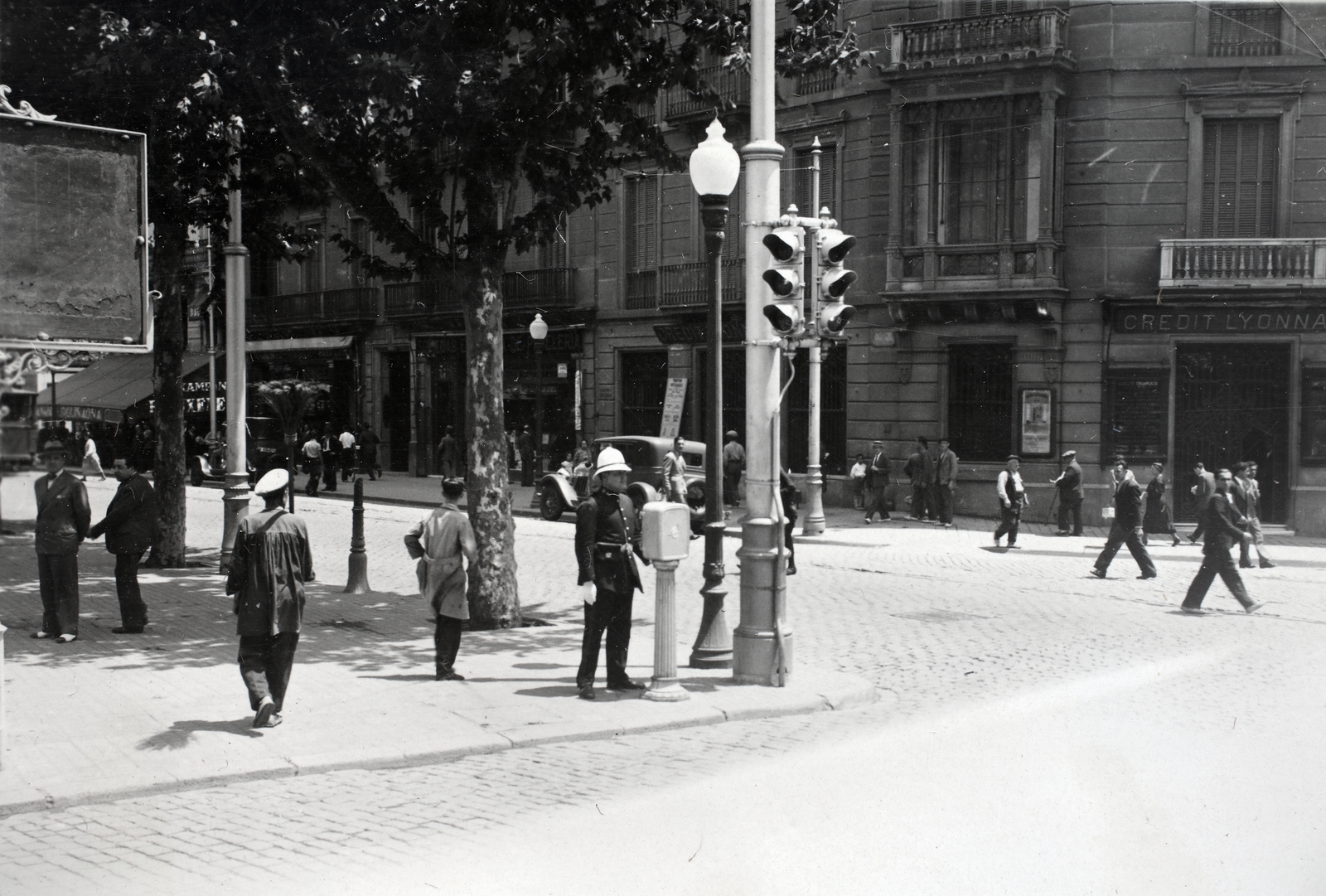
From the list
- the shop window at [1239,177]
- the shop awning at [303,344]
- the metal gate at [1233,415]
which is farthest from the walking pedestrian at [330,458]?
the shop window at [1239,177]

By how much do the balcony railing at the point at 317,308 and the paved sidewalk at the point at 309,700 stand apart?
993 inches

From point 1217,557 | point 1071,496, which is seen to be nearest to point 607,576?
point 1217,557

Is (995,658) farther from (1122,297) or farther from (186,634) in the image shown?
(1122,297)

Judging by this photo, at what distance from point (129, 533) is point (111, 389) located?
90.3 ft

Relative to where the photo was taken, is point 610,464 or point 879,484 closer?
point 610,464

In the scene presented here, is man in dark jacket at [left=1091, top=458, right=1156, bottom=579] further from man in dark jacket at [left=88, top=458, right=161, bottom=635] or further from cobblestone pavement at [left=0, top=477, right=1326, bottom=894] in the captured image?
man in dark jacket at [left=88, top=458, right=161, bottom=635]

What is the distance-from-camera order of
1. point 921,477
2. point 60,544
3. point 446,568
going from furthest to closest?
1. point 921,477
2. point 60,544
3. point 446,568

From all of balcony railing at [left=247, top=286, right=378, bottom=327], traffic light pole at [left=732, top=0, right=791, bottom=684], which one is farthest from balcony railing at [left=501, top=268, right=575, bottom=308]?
traffic light pole at [left=732, top=0, right=791, bottom=684]

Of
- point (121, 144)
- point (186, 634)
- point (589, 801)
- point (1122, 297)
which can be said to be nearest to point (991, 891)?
point (589, 801)

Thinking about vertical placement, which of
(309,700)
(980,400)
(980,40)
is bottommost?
(309,700)

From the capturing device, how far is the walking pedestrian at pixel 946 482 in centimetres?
2309

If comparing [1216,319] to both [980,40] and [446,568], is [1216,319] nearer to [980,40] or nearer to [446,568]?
[980,40]

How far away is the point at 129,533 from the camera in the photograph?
1111 cm

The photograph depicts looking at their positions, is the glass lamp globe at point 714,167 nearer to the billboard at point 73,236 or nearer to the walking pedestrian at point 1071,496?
the billboard at point 73,236
